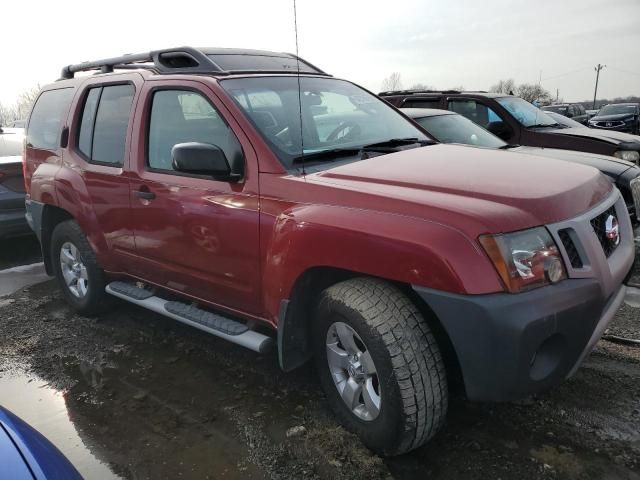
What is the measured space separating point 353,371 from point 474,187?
104 centimetres

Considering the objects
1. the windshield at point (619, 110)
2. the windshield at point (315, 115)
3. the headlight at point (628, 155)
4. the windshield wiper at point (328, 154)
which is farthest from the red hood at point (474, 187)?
the windshield at point (619, 110)

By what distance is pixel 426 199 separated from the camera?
7.51 ft

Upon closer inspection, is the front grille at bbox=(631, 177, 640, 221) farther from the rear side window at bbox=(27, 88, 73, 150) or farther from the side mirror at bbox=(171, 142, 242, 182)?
the rear side window at bbox=(27, 88, 73, 150)

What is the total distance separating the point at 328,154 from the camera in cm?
302

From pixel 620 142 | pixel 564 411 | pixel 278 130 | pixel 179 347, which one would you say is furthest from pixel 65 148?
pixel 620 142

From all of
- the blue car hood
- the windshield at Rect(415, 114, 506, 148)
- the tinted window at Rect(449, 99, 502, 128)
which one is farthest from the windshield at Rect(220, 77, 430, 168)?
the tinted window at Rect(449, 99, 502, 128)

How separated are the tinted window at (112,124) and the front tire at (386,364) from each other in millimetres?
2139

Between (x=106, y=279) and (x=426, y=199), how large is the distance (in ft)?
10.0

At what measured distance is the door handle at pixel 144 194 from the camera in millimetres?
3427

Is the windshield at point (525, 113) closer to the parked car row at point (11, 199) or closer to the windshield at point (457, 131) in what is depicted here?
the windshield at point (457, 131)

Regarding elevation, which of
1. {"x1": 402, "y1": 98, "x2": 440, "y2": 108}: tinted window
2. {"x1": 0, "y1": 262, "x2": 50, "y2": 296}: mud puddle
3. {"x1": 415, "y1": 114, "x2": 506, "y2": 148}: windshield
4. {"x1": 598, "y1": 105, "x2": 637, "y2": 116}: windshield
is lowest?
{"x1": 0, "y1": 262, "x2": 50, "y2": 296}: mud puddle

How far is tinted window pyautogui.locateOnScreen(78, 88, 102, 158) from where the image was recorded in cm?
418

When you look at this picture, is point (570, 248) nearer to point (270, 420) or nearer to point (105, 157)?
point (270, 420)

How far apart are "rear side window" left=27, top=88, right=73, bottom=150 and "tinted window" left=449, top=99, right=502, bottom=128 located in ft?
16.9
